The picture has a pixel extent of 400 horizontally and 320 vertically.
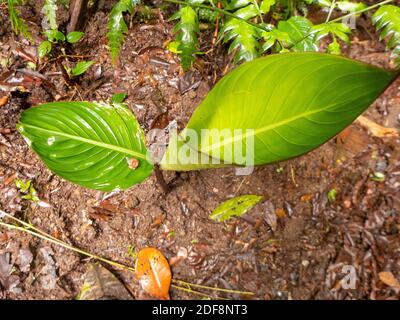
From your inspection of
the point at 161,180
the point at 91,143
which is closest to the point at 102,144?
the point at 91,143

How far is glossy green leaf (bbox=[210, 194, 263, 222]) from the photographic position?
1.35 meters

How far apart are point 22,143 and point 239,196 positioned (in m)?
0.89

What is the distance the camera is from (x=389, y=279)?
1256 millimetres

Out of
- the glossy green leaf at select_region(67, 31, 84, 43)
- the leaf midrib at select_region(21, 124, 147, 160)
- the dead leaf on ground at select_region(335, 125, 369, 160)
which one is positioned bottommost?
the dead leaf on ground at select_region(335, 125, 369, 160)

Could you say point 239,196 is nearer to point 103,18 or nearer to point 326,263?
point 326,263

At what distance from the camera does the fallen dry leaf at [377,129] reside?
1.47m

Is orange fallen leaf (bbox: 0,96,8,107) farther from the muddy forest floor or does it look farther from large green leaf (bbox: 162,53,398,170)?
large green leaf (bbox: 162,53,398,170)

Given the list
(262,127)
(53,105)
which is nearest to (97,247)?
(53,105)

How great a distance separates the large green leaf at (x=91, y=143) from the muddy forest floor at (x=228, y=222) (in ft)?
0.75

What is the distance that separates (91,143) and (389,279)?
1115mm

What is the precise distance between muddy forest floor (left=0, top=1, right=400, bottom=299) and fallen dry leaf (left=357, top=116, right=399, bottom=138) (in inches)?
1.0

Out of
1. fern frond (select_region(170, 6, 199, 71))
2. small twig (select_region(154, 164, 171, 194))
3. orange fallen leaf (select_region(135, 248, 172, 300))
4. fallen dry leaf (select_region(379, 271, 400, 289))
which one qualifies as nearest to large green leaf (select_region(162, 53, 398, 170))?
small twig (select_region(154, 164, 171, 194))

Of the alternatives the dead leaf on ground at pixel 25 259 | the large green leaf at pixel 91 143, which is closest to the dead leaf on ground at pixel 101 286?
the dead leaf on ground at pixel 25 259

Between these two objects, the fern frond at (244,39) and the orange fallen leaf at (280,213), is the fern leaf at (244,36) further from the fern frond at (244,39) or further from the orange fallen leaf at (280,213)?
the orange fallen leaf at (280,213)
